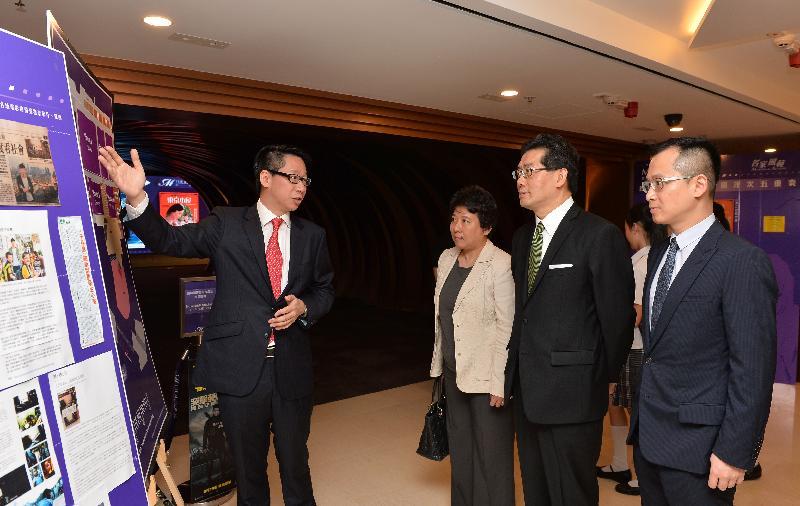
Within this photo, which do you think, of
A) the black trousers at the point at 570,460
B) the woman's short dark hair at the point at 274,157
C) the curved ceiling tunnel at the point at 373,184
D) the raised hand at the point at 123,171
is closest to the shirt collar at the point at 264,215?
the woman's short dark hair at the point at 274,157

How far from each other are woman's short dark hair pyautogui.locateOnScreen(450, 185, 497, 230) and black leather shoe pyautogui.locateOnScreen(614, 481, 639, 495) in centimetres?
187

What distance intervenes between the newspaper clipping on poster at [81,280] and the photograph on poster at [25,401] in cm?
19

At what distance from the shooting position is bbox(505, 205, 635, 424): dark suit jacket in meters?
2.24

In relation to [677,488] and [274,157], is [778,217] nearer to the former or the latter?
[677,488]

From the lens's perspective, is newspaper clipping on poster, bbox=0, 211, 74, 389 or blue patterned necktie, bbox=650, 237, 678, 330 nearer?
newspaper clipping on poster, bbox=0, 211, 74, 389

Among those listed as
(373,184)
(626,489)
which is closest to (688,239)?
(626,489)

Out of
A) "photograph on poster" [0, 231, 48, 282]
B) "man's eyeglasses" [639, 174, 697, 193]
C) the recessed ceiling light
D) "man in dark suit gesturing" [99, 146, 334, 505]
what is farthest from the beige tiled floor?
the recessed ceiling light

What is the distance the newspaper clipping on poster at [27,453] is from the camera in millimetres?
1105

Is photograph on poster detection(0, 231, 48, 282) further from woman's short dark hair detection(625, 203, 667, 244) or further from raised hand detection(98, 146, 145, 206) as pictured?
woman's short dark hair detection(625, 203, 667, 244)

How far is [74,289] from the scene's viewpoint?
4.47 ft

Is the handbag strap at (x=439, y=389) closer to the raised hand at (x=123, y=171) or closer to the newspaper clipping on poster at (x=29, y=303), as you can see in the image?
the raised hand at (x=123, y=171)

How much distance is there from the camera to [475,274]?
9.18 feet

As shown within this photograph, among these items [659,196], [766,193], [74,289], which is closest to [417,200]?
[766,193]

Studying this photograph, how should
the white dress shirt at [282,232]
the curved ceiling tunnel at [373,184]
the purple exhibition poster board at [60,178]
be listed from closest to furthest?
the purple exhibition poster board at [60,178] < the white dress shirt at [282,232] < the curved ceiling tunnel at [373,184]
